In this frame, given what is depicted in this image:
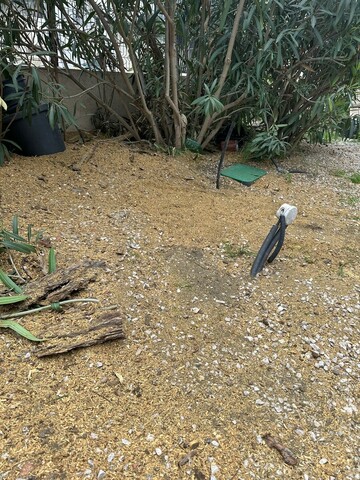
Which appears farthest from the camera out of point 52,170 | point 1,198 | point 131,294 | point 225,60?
point 225,60

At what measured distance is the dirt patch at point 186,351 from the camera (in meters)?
0.97

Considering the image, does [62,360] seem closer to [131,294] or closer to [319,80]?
[131,294]

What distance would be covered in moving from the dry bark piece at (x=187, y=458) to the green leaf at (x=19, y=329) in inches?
22.0

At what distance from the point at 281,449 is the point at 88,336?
66 cm

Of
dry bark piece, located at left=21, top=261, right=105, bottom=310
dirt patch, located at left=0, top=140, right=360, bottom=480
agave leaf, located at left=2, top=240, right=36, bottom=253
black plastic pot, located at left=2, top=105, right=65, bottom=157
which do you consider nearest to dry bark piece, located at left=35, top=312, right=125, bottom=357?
dirt patch, located at left=0, top=140, right=360, bottom=480

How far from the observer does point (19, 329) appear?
1217 millimetres

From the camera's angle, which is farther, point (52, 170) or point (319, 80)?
point (319, 80)

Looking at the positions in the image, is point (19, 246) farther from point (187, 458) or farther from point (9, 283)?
point (187, 458)

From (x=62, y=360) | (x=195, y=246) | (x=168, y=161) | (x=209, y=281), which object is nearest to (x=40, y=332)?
(x=62, y=360)

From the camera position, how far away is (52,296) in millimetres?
1361

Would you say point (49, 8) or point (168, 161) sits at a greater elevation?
point (49, 8)

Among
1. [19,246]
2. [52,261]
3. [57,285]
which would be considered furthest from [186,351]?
[19,246]

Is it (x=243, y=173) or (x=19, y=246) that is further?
(x=243, y=173)

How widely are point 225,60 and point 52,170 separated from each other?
158 centimetres
